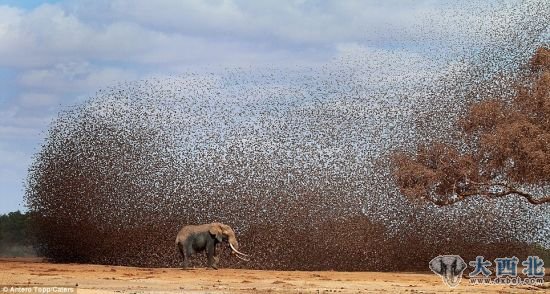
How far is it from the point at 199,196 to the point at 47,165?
646 centimetres

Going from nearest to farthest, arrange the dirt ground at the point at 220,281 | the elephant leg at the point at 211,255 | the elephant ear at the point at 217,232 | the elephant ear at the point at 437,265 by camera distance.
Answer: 1. the dirt ground at the point at 220,281
2. the elephant ear at the point at 437,265
3. the elephant ear at the point at 217,232
4. the elephant leg at the point at 211,255

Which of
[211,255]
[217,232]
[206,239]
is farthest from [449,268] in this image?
[206,239]

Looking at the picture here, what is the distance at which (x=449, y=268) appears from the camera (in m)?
27.5

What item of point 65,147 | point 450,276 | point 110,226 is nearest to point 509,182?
point 450,276

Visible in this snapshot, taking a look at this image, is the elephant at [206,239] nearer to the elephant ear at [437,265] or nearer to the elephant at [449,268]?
the elephant ear at [437,265]

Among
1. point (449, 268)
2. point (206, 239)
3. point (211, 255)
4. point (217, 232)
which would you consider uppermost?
point (217, 232)

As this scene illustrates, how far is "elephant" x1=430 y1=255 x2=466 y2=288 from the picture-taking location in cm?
2544

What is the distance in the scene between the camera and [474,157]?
27219mm

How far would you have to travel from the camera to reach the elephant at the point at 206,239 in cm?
2986

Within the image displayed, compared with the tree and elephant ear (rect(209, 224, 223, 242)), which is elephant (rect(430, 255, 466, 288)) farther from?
elephant ear (rect(209, 224, 223, 242))

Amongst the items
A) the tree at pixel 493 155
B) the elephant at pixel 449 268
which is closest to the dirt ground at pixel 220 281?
the elephant at pixel 449 268

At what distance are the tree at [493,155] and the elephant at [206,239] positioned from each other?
5781 mm

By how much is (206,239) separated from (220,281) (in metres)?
6.07

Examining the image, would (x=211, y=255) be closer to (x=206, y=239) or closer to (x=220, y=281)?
(x=206, y=239)
